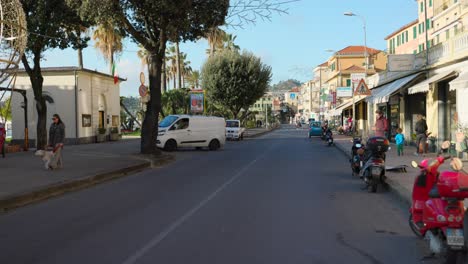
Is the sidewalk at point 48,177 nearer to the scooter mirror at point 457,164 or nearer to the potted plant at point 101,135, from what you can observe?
the scooter mirror at point 457,164

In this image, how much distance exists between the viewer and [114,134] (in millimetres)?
42375

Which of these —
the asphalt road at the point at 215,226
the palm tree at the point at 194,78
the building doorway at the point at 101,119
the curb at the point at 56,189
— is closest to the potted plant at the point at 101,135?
the building doorway at the point at 101,119

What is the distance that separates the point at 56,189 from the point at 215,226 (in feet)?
19.2

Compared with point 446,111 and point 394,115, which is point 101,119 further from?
point 446,111

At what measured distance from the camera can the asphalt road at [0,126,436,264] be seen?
643cm

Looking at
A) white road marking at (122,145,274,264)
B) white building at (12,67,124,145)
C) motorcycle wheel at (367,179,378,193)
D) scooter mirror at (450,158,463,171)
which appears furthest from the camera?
white building at (12,67,124,145)

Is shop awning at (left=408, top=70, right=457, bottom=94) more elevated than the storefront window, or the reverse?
shop awning at (left=408, top=70, right=457, bottom=94)

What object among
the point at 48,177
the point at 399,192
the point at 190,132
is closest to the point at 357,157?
the point at 399,192

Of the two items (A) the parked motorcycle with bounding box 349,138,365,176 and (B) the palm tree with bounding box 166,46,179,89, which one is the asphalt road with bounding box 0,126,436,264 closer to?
(A) the parked motorcycle with bounding box 349,138,365,176

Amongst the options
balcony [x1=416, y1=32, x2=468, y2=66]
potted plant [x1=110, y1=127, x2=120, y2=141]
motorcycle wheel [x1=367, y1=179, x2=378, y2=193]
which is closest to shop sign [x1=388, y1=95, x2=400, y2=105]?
balcony [x1=416, y1=32, x2=468, y2=66]

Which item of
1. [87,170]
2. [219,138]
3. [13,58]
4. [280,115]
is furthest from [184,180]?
[280,115]

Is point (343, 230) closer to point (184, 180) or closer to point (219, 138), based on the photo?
point (184, 180)

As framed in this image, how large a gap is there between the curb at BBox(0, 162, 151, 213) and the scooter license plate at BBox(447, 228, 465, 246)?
8.28 m

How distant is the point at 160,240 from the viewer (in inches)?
284
